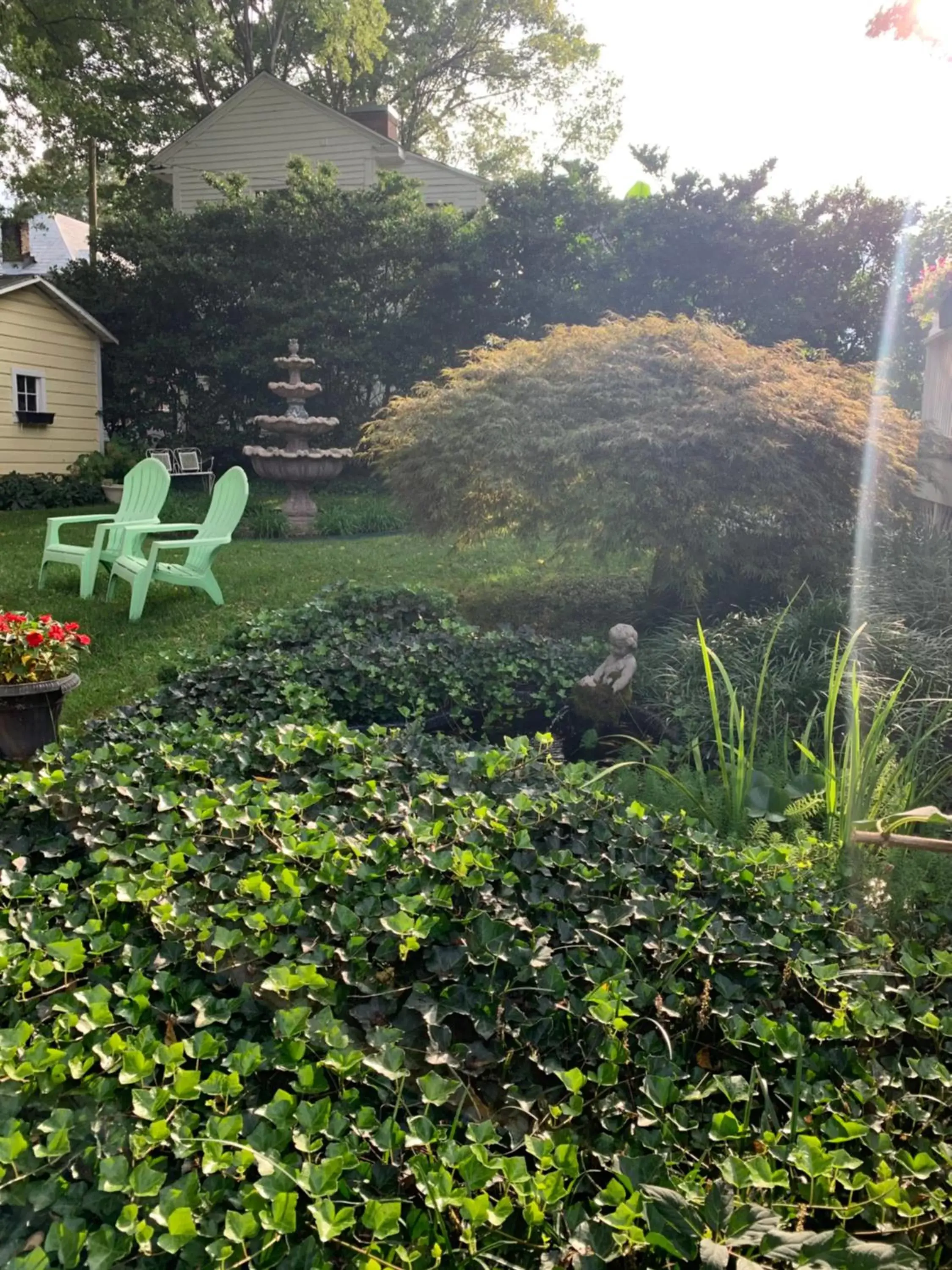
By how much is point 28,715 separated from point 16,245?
17.8 metres

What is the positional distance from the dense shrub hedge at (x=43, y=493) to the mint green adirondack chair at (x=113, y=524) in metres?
5.42

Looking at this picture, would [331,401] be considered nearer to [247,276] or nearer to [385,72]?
[247,276]

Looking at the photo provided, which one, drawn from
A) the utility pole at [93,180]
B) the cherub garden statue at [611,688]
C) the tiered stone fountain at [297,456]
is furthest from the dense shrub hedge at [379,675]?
the utility pole at [93,180]

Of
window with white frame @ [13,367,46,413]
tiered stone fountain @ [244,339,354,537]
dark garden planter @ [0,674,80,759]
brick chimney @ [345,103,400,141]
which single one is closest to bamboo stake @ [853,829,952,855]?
dark garden planter @ [0,674,80,759]

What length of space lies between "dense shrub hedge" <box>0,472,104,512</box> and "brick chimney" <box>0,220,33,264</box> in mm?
7042

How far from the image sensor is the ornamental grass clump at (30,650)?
3562 mm

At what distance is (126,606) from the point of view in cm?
633

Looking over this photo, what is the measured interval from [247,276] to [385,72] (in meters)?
14.8

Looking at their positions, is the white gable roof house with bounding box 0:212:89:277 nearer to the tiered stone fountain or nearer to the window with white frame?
the window with white frame

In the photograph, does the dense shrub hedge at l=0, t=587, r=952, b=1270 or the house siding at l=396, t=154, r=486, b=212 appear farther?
the house siding at l=396, t=154, r=486, b=212

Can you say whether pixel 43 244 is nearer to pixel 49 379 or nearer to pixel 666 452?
pixel 49 379

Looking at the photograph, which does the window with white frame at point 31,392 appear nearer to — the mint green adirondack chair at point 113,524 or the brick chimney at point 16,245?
the brick chimney at point 16,245

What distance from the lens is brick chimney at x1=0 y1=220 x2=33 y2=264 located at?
1764 centimetres

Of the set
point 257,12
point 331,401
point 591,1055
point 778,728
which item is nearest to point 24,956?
point 591,1055
